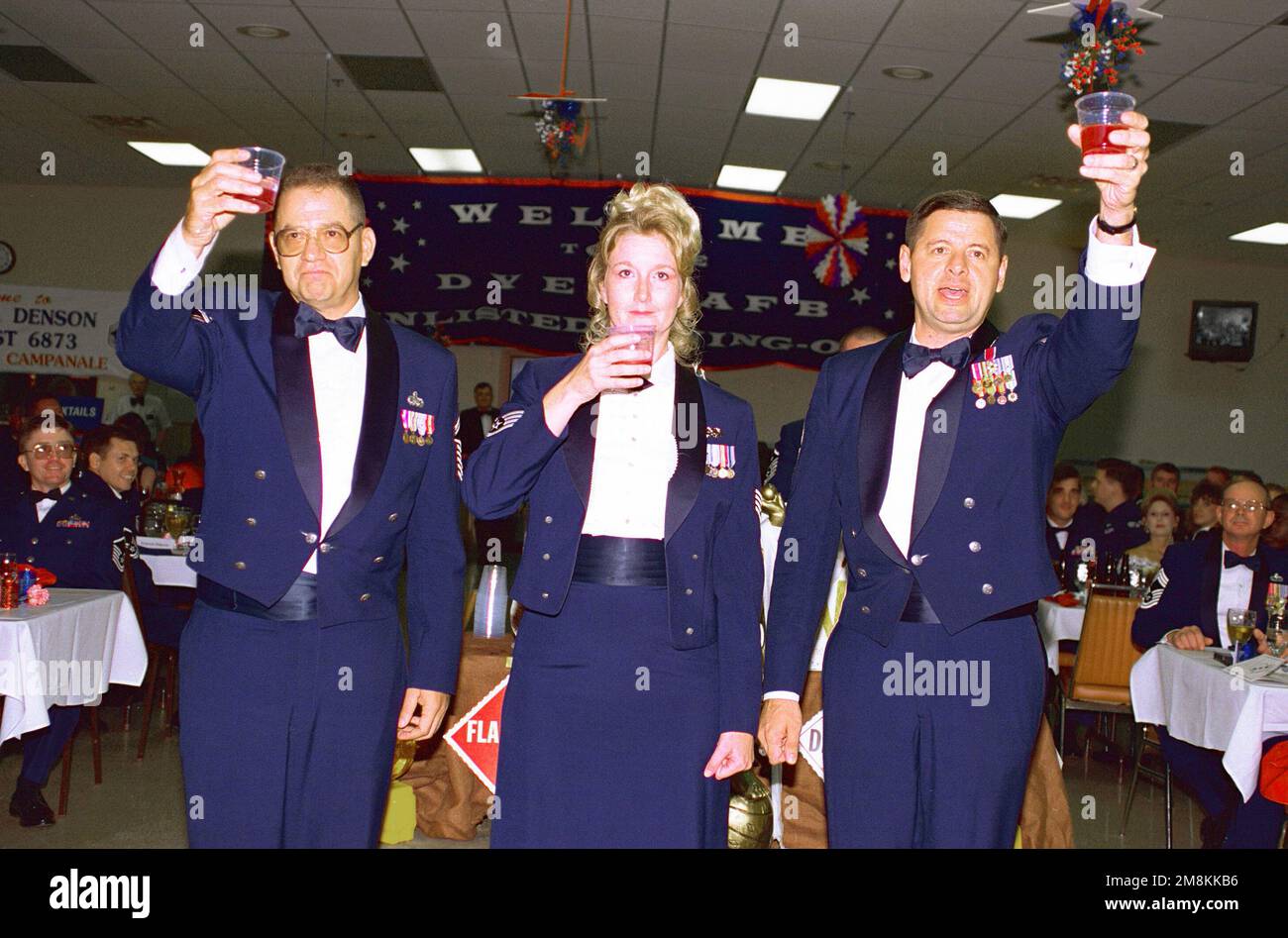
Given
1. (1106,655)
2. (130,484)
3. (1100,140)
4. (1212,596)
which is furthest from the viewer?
(130,484)

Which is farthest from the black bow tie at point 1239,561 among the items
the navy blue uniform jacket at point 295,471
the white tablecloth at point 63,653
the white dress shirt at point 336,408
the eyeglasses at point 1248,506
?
the white tablecloth at point 63,653

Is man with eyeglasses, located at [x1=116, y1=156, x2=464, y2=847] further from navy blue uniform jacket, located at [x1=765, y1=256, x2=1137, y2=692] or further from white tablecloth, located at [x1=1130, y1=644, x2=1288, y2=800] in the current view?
white tablecloth, located at [x1=1130, y1=644, x2=1288, y2=800]

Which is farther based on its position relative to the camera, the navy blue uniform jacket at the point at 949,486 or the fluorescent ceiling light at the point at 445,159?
the fluorescent ceiling light at the point at 445,159

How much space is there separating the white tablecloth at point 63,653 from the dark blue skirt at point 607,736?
109 inches

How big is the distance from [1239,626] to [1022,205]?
7.37 metres

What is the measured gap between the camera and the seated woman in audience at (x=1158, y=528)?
6.78m

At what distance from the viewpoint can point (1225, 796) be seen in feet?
15.8

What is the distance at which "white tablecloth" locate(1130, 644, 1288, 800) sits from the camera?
4145 mm

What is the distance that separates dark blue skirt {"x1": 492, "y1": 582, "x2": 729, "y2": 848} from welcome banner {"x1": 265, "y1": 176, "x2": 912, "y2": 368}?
8.31m

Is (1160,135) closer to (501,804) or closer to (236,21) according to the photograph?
(236,21)

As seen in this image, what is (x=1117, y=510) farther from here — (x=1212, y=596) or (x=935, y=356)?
(x=935, y=356)

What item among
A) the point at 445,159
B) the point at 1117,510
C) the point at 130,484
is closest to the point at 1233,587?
the point at 1117,510

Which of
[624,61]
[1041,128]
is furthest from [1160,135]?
[624,61]

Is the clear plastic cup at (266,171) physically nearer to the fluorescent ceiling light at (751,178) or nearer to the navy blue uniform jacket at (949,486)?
the navy blue uniform jacket at (949,486)
